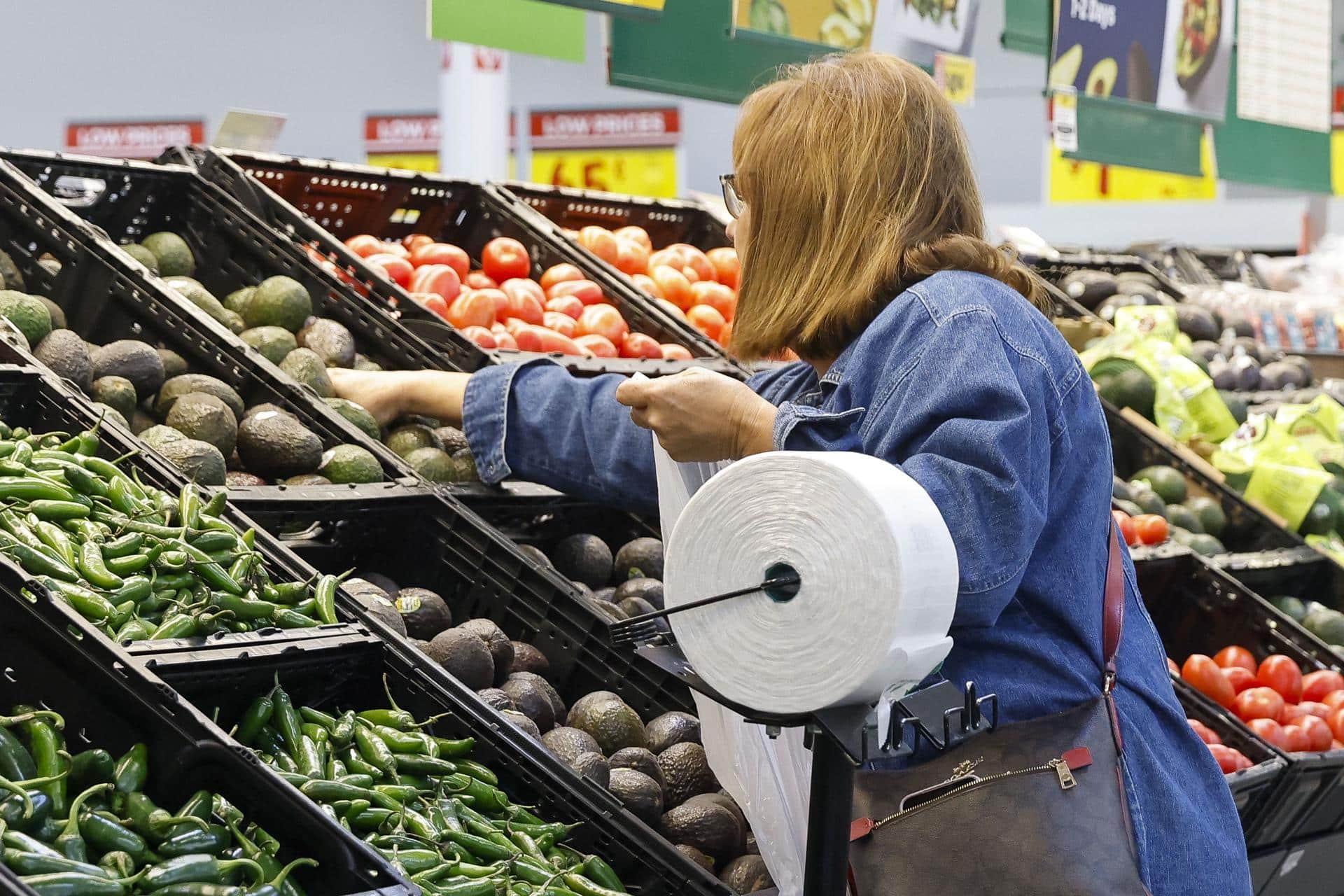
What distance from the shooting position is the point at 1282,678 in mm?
3912

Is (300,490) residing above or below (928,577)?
below

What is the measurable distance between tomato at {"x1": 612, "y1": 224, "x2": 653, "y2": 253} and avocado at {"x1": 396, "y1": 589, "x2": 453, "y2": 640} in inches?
88.7

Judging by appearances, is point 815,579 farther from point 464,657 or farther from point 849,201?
point 464,657

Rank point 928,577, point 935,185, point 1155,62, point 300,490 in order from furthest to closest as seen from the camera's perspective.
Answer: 1. point 1155,62
2. point 300,490
3. point 935,185
4. point 928,577

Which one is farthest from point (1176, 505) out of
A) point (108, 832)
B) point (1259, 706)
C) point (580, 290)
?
point (108, 832)

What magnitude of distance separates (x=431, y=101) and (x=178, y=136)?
7.63 feet

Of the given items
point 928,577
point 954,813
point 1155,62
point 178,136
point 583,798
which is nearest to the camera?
point 928,577

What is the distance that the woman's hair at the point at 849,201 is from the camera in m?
1.85

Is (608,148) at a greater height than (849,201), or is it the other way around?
(608,148)

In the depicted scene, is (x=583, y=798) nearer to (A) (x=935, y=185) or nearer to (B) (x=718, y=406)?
(B) (x=718, y=406)

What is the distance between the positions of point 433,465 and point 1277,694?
7.64 feet

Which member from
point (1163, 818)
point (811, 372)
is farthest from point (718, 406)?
point (1163, 818)

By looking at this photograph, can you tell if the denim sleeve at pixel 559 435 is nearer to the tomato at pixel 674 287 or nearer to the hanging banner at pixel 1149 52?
the tomato at pixel 674 287

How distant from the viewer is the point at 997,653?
1821 mm
